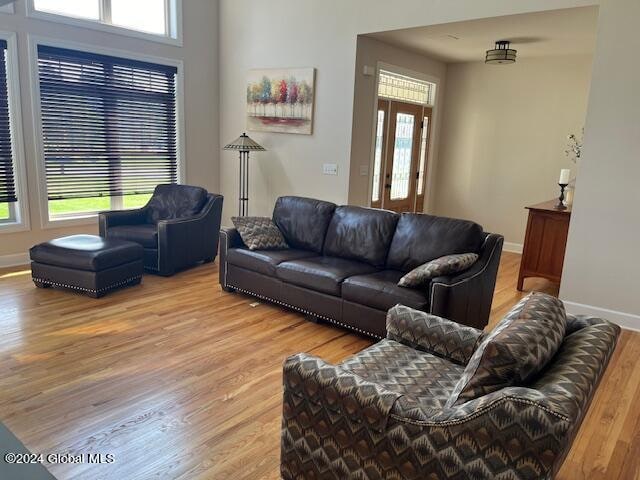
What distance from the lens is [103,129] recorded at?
5.85m

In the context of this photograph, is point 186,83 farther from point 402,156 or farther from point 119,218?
point 402,156

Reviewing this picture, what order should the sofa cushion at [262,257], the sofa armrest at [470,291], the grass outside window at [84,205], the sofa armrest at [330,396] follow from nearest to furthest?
the sofa armrest at [330,396], the sofa armrest at [470,291], the sofa cushion at [262,257], the grass outside window at [84,205]

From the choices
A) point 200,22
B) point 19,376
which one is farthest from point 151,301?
point 200,22

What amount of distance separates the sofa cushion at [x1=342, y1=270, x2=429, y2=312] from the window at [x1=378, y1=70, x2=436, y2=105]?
3266 millimetres

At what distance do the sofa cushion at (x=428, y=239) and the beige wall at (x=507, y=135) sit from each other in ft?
11.7

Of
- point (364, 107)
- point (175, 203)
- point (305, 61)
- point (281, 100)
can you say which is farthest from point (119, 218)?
point (364, 107)

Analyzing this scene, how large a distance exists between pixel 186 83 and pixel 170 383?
4802mm

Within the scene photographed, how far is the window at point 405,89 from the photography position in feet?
20.3

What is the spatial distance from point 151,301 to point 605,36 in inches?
174

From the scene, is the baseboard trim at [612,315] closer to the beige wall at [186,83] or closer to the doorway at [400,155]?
the doorway at [400,155]

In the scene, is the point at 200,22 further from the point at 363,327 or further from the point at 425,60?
the point at 363,327

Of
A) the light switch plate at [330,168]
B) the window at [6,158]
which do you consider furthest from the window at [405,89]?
the window at [6,158]

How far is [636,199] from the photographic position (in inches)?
153

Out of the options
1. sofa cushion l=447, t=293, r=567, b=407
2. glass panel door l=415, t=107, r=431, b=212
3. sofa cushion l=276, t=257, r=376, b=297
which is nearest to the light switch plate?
sofa cushion l=276, t=257, r=376, b=297
